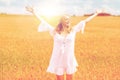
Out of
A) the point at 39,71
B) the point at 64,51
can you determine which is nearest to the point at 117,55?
the point at 39,71

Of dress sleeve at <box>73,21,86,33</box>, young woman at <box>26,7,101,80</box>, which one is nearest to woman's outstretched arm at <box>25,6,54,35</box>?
young woman at <box>26,7,101,80</box>

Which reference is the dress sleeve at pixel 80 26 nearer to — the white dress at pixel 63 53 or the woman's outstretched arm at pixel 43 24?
the white dress at pixel 63 53

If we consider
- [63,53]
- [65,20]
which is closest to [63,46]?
[63,53]

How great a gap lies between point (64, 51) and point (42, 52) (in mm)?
7079

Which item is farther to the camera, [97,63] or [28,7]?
[97,63]

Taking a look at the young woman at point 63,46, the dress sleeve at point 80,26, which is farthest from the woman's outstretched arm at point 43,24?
the dress sleeve at point 80,26

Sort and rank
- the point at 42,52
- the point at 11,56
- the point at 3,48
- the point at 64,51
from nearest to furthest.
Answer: the point at 64,51
the point at 11,56
the point at 42,52
the point at 3,48

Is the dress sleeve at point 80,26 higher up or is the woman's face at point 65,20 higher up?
the woman's face at point 65,20

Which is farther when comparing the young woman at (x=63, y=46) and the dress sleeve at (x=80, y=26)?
the dress sleeve at (x=80, y=26)

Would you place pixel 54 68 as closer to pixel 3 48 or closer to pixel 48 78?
pixel 48 78

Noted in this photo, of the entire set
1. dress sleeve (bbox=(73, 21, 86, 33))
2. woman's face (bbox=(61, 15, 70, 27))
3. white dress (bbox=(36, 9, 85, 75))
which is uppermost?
woman's face (bbox=(61, 15, 70, 27))

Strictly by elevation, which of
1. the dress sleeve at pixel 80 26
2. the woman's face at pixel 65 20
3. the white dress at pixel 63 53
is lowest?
the white dress at pixel 63 53

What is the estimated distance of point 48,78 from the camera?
11.0 meters

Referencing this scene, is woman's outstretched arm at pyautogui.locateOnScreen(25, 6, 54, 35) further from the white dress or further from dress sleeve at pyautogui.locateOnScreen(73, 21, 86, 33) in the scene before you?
dress sleeve at pyautogui.locateOnScreen(73, 21, 86, 33)
